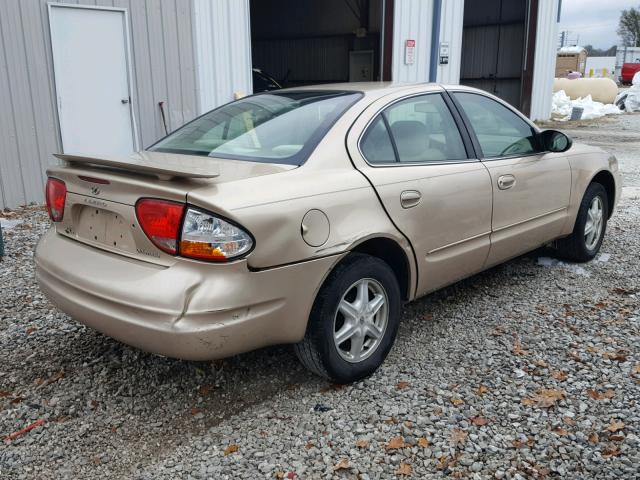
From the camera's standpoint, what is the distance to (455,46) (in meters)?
14.5

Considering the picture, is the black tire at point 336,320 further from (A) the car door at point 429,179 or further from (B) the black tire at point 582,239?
(B) the black tire at point 582,239

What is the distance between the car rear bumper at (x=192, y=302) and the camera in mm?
2678

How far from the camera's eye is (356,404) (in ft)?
10.5

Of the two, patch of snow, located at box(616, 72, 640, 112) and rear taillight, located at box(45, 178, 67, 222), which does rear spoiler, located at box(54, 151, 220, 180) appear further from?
patch of snow, located at box(616, 72, 640, 112)

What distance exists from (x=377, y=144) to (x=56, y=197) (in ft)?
5.90

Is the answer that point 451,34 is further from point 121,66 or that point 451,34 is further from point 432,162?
point 432,162

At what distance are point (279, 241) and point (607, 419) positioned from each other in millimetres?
1832

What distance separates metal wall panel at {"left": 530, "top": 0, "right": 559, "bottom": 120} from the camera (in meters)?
18.7

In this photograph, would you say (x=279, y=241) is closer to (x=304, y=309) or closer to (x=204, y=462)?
(x=304, y=309)

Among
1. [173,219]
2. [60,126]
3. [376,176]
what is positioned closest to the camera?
[173,219]

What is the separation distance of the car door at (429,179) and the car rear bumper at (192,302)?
664mm

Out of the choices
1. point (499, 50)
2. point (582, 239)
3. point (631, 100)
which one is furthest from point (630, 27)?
point (582, 239)

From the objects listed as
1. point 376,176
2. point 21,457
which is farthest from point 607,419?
point 21,457

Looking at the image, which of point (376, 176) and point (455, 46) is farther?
point (455, 46)
